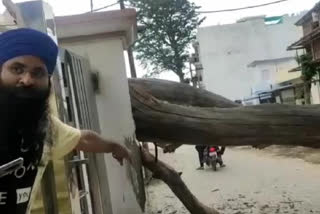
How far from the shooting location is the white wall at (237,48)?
49.2m

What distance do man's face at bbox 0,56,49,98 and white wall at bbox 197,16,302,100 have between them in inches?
1857

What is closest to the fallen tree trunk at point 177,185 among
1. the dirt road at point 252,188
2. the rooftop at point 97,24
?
the rooftop at point 97,24

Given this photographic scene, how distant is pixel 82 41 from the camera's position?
543cm

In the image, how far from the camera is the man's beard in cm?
201

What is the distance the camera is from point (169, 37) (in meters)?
46.2

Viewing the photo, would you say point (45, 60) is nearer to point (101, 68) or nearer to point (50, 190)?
point (50, 190)

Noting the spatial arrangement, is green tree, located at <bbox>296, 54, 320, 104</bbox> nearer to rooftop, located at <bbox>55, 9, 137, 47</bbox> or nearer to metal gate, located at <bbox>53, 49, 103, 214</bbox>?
rooftop, located at <bbox>55, 9, 137, 47</bbox>

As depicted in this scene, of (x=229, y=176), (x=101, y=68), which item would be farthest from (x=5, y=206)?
(x=229, y=176)

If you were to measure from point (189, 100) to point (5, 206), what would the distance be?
4.93 metres

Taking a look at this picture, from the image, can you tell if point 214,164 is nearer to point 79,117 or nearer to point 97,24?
point 97,24

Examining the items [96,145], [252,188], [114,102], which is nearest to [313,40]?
[252,188]

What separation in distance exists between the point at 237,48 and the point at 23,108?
48.3 meters

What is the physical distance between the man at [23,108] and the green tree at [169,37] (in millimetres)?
41755

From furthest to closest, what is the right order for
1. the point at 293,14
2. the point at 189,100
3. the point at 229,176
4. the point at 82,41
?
the point at 293,14, the point at 229,176, the point at 189,100, the point at 82,41
